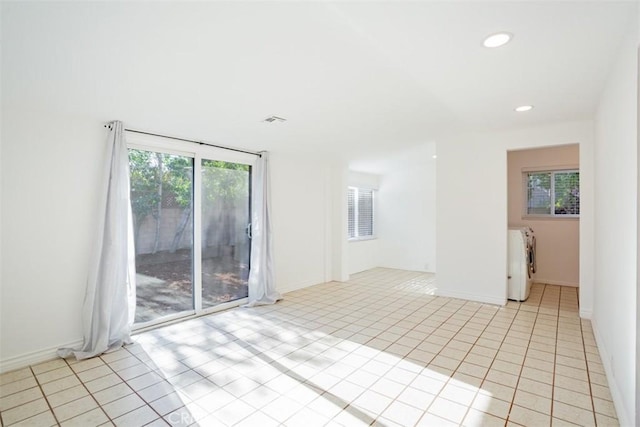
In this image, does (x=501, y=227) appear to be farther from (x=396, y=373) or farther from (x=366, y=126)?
(x=396, y=373)

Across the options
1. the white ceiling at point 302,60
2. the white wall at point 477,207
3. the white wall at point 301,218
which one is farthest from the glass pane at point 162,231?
the white wall at point 477,207

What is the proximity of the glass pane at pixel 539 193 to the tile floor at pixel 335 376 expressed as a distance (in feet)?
7.96

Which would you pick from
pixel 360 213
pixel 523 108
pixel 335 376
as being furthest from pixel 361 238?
pixel 335 376

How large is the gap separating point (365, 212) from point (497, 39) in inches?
225

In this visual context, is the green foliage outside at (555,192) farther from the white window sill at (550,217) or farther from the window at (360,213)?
the window at (360,213)

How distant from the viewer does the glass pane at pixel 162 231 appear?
355 cm

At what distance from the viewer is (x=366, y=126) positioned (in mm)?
3727

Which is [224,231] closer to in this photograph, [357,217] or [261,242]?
[261,242]

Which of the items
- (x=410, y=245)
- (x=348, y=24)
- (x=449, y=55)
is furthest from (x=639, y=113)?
(x=410, y=245)

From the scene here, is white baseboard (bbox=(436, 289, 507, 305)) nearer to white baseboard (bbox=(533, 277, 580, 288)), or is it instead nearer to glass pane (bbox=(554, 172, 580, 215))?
white baseboard (bbox=(533, 277, 580, 288))

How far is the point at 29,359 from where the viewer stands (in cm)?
275

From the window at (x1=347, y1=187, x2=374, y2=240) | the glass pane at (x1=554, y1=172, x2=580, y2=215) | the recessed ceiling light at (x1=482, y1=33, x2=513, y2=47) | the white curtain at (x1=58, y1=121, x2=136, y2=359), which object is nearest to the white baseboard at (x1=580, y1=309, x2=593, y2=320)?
the glass pane at (x1=554, y1=172, x2=580, y2=215)

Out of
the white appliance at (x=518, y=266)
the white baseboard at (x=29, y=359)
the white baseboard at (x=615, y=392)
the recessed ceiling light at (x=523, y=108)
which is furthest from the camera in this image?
the white appliance at (x=518, y=266)

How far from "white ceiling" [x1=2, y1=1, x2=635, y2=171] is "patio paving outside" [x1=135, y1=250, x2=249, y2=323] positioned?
1.54 meters
